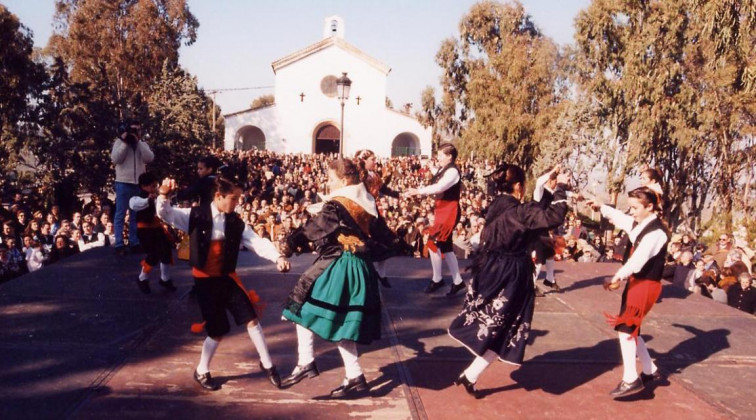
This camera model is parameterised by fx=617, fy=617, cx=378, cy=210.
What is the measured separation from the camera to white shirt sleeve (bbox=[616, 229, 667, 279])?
172 inches

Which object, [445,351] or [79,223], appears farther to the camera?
[79,223]

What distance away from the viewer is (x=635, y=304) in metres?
4.52

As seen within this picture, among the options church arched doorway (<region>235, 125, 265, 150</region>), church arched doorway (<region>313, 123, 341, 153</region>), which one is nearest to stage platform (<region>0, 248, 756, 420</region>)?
church arched doorway (<region>313, 123, 341, 153</region>)

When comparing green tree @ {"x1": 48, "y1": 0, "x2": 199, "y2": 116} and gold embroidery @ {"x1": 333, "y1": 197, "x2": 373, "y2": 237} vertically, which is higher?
green tree @ {"x1": 48, "y1": 0, "x2": 199, "y2": 116}

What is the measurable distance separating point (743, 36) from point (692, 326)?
918 centimetres

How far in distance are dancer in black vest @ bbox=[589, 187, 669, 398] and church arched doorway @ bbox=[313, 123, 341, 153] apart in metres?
39.3

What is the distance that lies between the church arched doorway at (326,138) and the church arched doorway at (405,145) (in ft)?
13.4

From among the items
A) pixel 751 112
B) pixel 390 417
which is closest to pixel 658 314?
pixel 390 417

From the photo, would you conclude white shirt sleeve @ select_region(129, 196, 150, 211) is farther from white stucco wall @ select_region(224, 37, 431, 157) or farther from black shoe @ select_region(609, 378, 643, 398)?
white stucco wall @ select_region(224, 37, 431, 157)

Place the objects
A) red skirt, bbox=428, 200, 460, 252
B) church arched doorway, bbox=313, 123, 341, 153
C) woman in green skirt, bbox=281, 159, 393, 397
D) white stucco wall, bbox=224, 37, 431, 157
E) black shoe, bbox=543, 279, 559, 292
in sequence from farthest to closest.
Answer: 1. church arched doorway, bbox=313, 123, 341, 153
2. white stucco wall, bbox=224, 37, 431, 157
3. black shoe, bbox=543, 279, 559, 292
4. red skirt, bbox=428, 200, 460, 252
5. woman in green skirt, bbox=281, 159, 393, 397

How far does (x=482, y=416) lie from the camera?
161 inches

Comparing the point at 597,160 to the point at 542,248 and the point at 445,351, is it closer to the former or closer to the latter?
the point at 542,248

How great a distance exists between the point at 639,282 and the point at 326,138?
39.5m

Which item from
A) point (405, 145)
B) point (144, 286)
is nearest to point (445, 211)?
point (144, 286)
